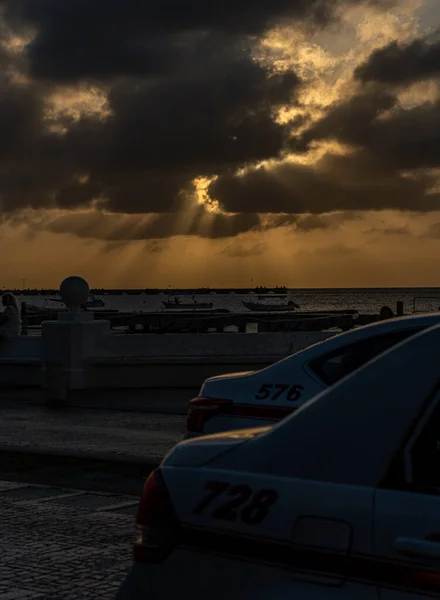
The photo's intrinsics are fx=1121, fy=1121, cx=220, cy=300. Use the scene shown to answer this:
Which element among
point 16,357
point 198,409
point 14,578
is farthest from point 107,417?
point 14,578

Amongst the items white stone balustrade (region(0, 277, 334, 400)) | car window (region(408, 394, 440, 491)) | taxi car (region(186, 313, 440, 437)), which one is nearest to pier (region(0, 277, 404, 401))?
white stone balustrade (region(0, 277, 334, 400))

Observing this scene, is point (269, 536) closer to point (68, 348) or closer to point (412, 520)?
point (412, 520)

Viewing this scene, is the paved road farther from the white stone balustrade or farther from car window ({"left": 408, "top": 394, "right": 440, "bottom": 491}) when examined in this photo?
the white stone balustrade

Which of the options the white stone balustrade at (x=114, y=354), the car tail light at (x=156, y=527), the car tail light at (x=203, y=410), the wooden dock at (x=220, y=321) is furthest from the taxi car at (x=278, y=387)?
the wooden dock at (x=220, y=321)

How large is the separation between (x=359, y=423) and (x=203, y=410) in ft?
16.0

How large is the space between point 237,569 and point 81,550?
14.7 feet

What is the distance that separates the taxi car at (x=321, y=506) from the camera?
3.21 metres

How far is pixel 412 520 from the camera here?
3.19m

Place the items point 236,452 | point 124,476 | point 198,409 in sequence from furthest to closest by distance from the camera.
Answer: point 124,476
point 198,409
point 236,452

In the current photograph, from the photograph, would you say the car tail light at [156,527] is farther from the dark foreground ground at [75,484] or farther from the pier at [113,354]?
the pier at [113,354]

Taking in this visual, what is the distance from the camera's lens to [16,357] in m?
19.5

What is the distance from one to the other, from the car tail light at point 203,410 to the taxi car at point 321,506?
14.3 ft

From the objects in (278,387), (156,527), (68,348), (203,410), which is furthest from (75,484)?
(68,348)

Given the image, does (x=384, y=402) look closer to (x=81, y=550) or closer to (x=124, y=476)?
(x=81, y=550)
